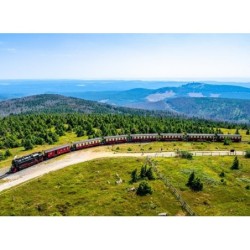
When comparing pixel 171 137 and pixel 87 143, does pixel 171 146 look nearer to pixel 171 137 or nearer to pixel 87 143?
pixel 171 137

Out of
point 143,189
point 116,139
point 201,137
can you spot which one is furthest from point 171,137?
point 143,189

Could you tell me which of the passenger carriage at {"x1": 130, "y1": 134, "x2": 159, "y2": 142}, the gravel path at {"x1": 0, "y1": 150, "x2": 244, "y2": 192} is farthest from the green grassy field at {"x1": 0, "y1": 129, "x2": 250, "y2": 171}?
the gravel path at {"x1": 0, "y1": 150, "x2": 244, "y2": 192}

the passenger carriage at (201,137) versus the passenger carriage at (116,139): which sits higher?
the passenger carriage at (116,139)

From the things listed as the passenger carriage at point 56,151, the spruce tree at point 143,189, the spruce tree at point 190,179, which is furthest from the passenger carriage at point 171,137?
the spruce tree at point 143,189

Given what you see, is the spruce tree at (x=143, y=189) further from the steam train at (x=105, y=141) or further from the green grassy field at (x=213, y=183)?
the steam train at (x=105, y=141)

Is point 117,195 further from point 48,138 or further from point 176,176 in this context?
point 48,138

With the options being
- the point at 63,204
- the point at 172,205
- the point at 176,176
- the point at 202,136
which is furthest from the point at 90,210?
the point at 202,136
